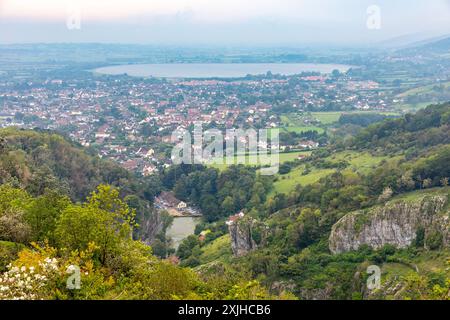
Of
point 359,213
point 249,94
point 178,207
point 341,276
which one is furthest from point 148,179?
point 249,94

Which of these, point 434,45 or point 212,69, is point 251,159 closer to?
point 212,69

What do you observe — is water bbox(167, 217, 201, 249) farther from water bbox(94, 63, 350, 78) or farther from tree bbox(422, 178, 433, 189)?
water bbox(94, 63, 350, 78)

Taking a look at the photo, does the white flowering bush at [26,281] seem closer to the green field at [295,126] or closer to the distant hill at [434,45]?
the green field at [295,126]

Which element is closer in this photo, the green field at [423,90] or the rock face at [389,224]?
the rock face at [389,224]

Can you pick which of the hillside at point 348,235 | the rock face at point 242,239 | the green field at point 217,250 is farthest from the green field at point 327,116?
the rock face at point 242,239

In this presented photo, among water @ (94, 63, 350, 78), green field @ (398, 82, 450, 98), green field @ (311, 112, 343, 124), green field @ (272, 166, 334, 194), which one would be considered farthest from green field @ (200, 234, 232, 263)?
water @ (94, 63, 350, 78)

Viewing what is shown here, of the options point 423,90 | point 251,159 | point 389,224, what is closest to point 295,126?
point 251,159
